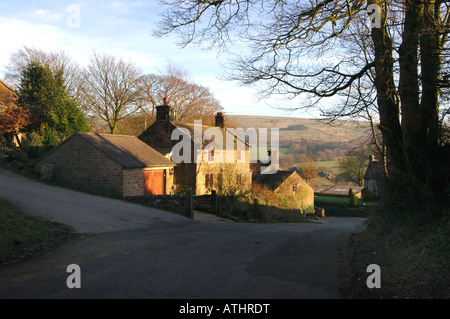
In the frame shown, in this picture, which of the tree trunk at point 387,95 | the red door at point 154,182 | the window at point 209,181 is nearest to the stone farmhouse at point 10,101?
the red door at point 154,182

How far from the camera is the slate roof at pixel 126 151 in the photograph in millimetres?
25281

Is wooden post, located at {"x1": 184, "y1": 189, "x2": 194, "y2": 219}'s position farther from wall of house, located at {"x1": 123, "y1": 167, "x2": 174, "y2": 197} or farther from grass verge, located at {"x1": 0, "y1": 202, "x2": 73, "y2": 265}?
grass verge, located at {"x1": 0, "y1": 202, "x2": 73, "y2": 265}

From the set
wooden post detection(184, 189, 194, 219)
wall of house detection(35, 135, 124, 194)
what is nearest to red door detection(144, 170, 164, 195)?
wall of house detection(35, 135, 124, 194)

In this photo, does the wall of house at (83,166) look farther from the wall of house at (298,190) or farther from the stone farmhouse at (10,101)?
the wall of house at (298,190)

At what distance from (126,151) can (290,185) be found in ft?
75.1

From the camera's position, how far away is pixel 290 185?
1748 inches

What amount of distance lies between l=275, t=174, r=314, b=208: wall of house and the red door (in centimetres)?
1653

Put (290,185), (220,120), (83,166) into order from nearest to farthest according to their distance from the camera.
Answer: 1. (83,166)
2. (220,120)
3. (290,185)

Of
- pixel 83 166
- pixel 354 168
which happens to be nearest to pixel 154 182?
pixel 83 166

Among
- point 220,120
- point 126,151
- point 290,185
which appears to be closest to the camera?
point 126,151

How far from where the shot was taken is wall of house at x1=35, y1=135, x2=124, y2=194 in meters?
24.5

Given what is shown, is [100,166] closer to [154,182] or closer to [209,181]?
[154,182]
